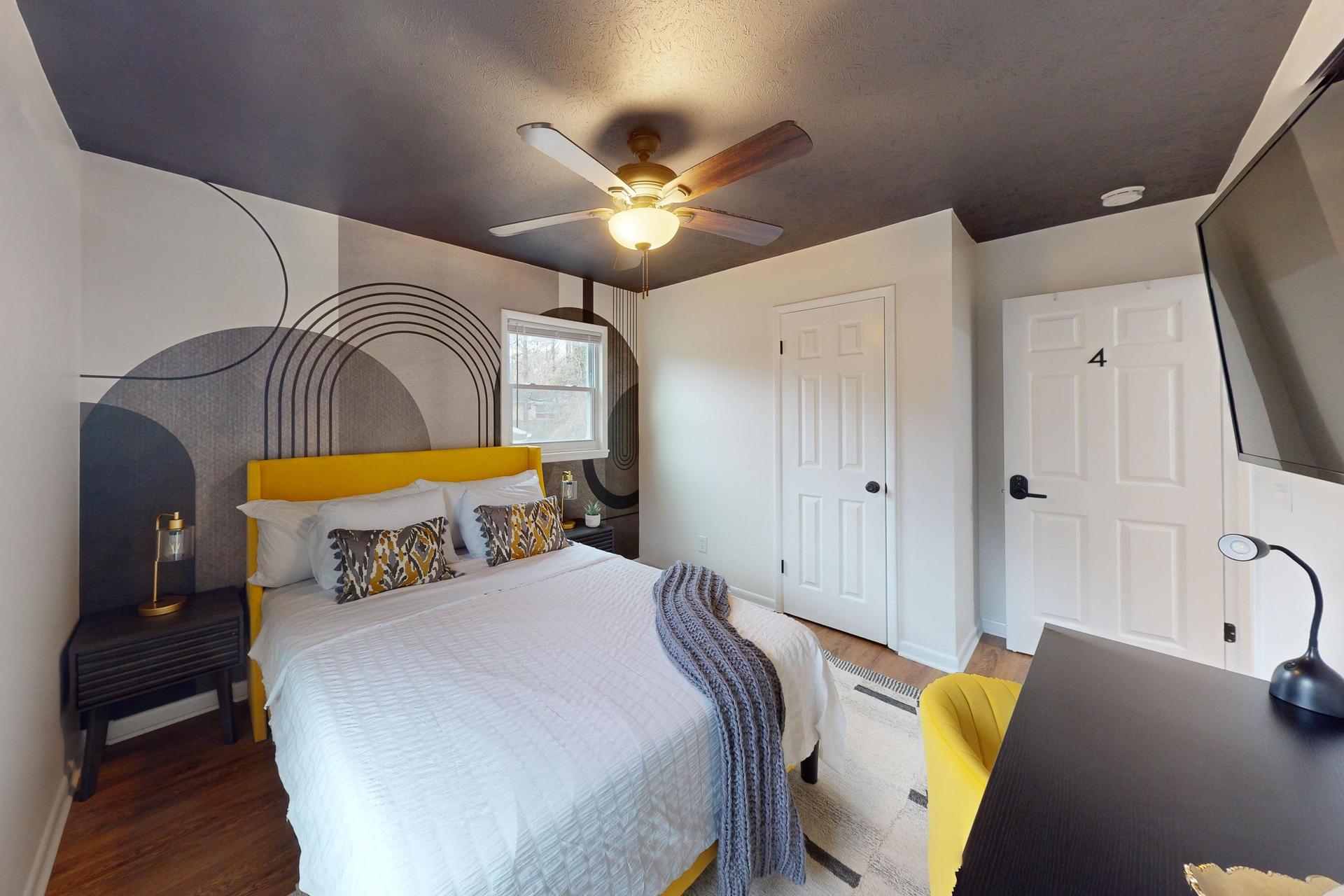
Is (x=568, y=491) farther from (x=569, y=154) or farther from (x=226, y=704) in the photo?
(x=569, y=154)

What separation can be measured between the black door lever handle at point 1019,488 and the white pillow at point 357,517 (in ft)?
10.5

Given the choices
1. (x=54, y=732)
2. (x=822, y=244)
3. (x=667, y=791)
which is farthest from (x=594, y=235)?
(x=54, y=732)

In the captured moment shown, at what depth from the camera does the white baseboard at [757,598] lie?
11.1ft

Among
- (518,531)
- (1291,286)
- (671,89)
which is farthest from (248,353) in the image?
(1291,286)

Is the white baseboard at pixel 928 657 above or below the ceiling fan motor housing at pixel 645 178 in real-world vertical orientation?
below

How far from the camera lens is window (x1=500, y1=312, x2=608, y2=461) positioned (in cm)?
341

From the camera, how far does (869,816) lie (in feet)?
5.49

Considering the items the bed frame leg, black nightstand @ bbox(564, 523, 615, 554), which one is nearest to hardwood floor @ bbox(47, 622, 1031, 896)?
the bed frame leg

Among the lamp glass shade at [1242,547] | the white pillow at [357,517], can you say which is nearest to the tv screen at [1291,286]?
the lamp glass shade at [1242,547]

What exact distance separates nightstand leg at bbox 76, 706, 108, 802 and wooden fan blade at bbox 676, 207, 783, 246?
286cm

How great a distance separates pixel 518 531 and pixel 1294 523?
300 cm

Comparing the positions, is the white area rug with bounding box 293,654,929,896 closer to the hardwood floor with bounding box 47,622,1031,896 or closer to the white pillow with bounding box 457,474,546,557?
the hardwood floor with bounding box 47,622,1031,896

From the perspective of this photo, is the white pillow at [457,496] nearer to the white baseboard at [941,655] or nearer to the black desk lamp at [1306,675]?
the white baseboard at [941,655]

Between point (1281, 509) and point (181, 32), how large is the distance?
3707 mm
